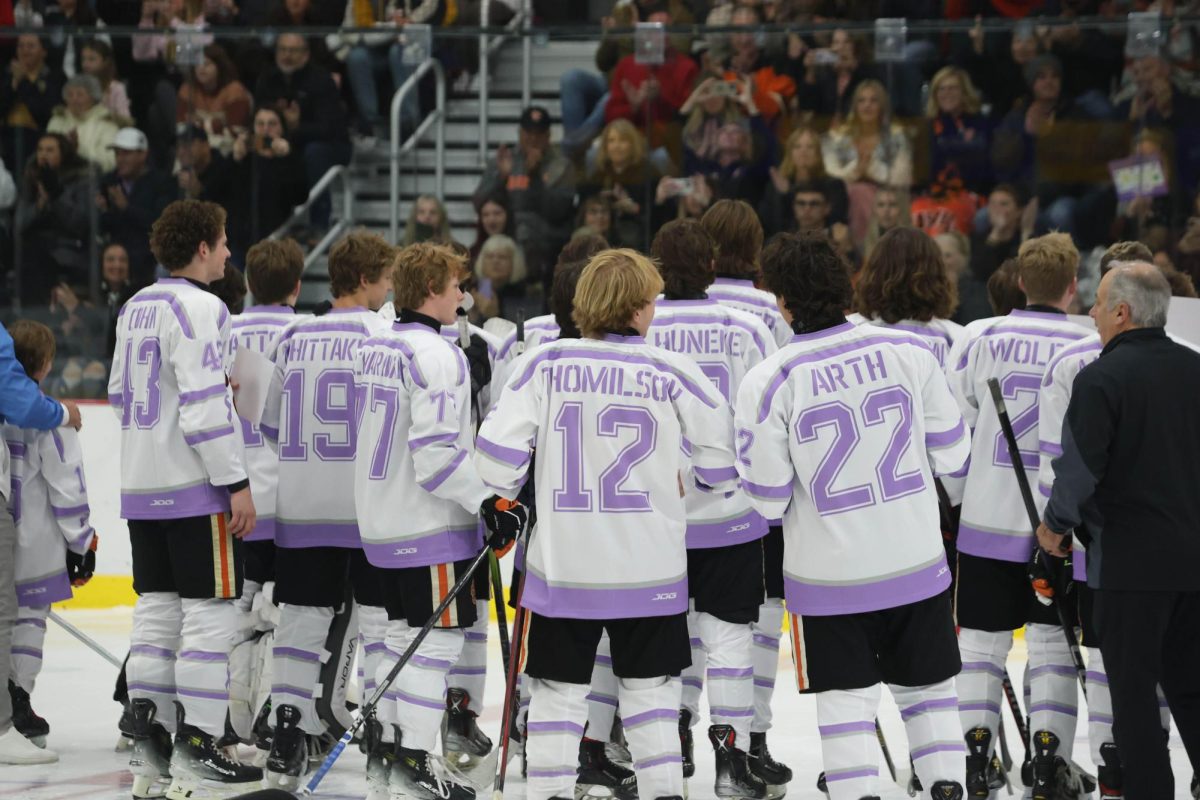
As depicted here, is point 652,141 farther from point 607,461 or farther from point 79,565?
point 607,461

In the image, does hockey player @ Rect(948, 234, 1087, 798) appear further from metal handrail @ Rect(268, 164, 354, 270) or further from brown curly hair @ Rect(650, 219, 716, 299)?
metal handrail @ Rect(268, 164, 354, 270)

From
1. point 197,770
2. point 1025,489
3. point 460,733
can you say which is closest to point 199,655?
point 197,770

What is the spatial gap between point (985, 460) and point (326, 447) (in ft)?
5.64

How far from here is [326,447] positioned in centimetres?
470

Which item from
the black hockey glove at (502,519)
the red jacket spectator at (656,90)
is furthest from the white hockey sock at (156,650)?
the red jacket spectator at (656,90)

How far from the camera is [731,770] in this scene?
4430 millimetres

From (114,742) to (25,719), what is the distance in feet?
0.97

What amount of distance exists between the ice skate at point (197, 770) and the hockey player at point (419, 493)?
0.40m

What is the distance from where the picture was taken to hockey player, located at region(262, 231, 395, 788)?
15.3 ft

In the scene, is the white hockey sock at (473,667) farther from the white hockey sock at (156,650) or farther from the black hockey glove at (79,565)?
the black hockey glove at (79,565)

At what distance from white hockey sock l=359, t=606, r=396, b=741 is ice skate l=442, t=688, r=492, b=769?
0.28 m

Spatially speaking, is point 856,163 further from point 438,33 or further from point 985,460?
point 985,460

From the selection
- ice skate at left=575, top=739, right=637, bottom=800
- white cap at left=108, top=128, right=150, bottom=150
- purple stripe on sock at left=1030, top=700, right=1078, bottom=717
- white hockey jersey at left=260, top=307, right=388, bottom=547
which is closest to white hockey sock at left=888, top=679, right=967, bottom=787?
purple stripe on sock at left=1030, top=700, right=1078, bottom=717

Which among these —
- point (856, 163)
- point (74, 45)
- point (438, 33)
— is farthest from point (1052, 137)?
point (74, 45)
